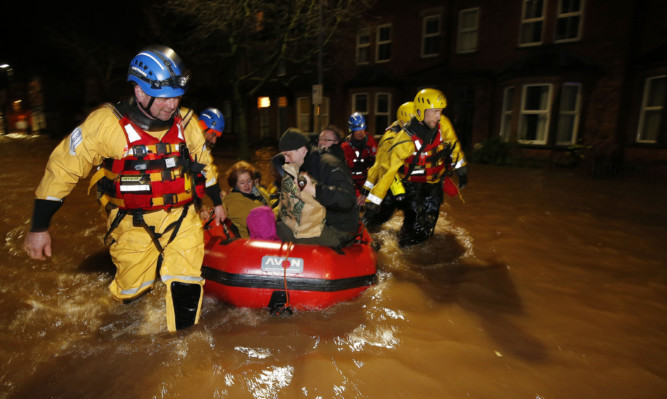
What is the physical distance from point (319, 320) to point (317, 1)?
1339cm

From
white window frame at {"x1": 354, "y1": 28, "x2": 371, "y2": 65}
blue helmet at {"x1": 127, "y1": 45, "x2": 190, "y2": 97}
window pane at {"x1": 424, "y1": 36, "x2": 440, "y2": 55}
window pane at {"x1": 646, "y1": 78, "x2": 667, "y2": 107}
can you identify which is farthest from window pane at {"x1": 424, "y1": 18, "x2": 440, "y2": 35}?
blue helmet at {"x1": 127, "y1": 45, "x2": 190, "y2": 97}

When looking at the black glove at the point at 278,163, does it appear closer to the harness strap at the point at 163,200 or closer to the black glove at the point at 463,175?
the harness strap at the point at 163,200

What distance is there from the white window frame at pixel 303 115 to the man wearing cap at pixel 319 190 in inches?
715

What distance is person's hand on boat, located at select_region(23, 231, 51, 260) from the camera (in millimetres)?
2598

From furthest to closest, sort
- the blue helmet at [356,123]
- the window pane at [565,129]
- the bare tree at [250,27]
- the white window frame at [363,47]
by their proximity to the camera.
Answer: the white window frame at [363,47] < the window pane at [565,129] < the bare tree at [250,27] < the blue helmet at [356,123]

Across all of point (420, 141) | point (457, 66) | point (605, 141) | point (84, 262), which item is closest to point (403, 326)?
Result: point (420, 141)

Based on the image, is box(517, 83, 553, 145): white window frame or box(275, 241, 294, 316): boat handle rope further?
box(517, 83, 553, 145): white window frame

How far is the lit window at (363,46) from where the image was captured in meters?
18.4

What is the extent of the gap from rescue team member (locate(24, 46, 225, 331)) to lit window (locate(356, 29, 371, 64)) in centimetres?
1684

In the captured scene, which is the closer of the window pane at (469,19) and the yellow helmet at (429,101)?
the yellow helmet at (429,101)

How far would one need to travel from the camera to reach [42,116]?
32969mm

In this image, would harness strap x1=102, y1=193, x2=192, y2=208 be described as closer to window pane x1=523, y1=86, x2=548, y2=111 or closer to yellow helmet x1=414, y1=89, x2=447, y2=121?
yellow helmet x1=414, y1=89, x2=447, y2=121

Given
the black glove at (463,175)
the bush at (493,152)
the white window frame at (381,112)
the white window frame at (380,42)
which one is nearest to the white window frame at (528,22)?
the bush at (493,152)

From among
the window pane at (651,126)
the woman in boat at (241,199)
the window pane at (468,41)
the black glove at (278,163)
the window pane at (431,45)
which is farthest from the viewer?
the window pane at (431,45)
